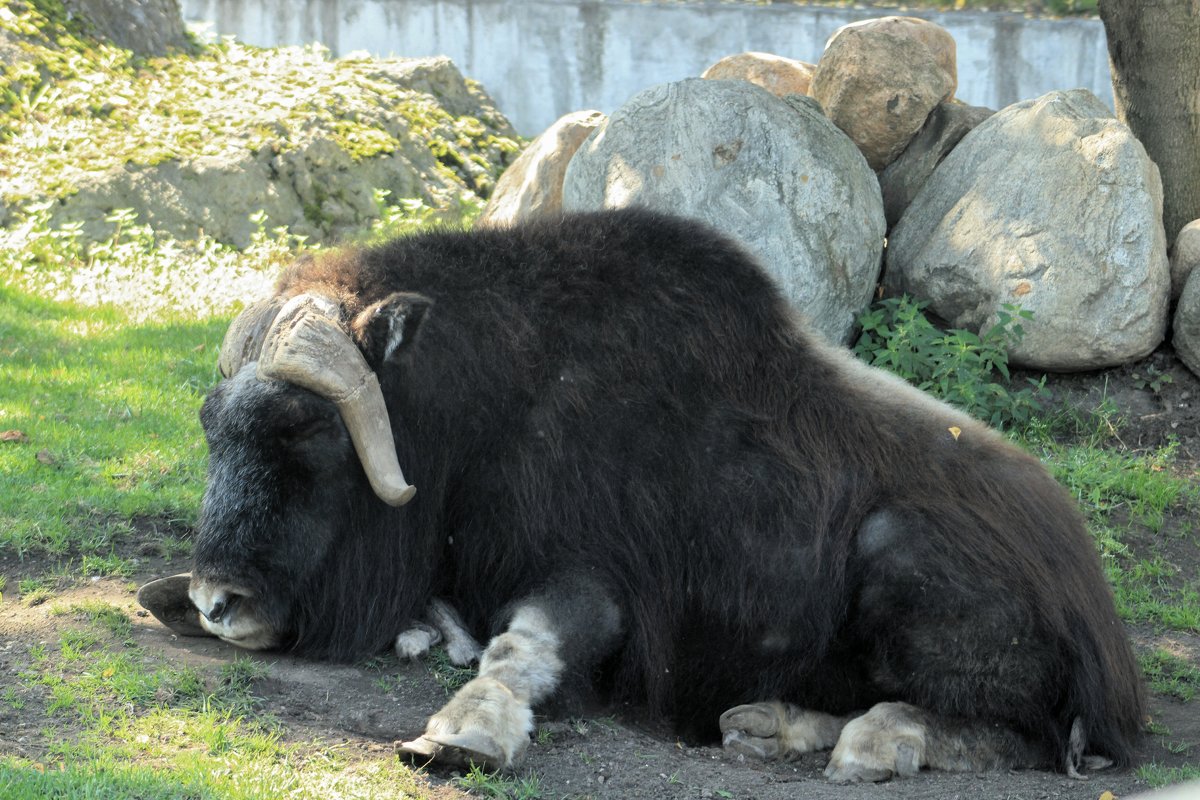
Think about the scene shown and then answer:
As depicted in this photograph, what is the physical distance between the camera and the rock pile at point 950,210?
590 cm

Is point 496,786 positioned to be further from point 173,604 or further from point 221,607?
point 173,604

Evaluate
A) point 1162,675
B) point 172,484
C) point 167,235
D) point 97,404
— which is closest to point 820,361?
point 1162,675

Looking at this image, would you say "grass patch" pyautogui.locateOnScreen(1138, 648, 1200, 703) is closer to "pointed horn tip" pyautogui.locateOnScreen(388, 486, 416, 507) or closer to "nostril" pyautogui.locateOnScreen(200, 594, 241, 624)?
"pointed horn tip" pyautogui.locateOnScreen(388, 486, 416, 507)

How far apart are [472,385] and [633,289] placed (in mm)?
577

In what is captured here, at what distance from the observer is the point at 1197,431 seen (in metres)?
5.95

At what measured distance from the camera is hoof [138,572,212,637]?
3.81 meters

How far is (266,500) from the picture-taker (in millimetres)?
3639

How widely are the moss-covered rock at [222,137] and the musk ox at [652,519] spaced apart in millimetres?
5005

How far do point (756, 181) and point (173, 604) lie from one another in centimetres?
324

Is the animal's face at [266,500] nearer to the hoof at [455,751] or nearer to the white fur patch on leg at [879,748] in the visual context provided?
the hoof at [455,751]

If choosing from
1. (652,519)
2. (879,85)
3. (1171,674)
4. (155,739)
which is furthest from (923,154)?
(155,739)

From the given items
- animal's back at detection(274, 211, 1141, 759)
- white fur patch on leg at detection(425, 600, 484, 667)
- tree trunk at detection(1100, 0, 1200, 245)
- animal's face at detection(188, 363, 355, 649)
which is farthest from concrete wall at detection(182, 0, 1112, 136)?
animal's face at detection(188, 363, 355, 649)

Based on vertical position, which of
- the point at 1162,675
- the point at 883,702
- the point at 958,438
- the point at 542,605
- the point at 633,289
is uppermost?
the point at 633,289

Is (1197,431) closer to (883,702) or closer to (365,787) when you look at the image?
(883,702)
